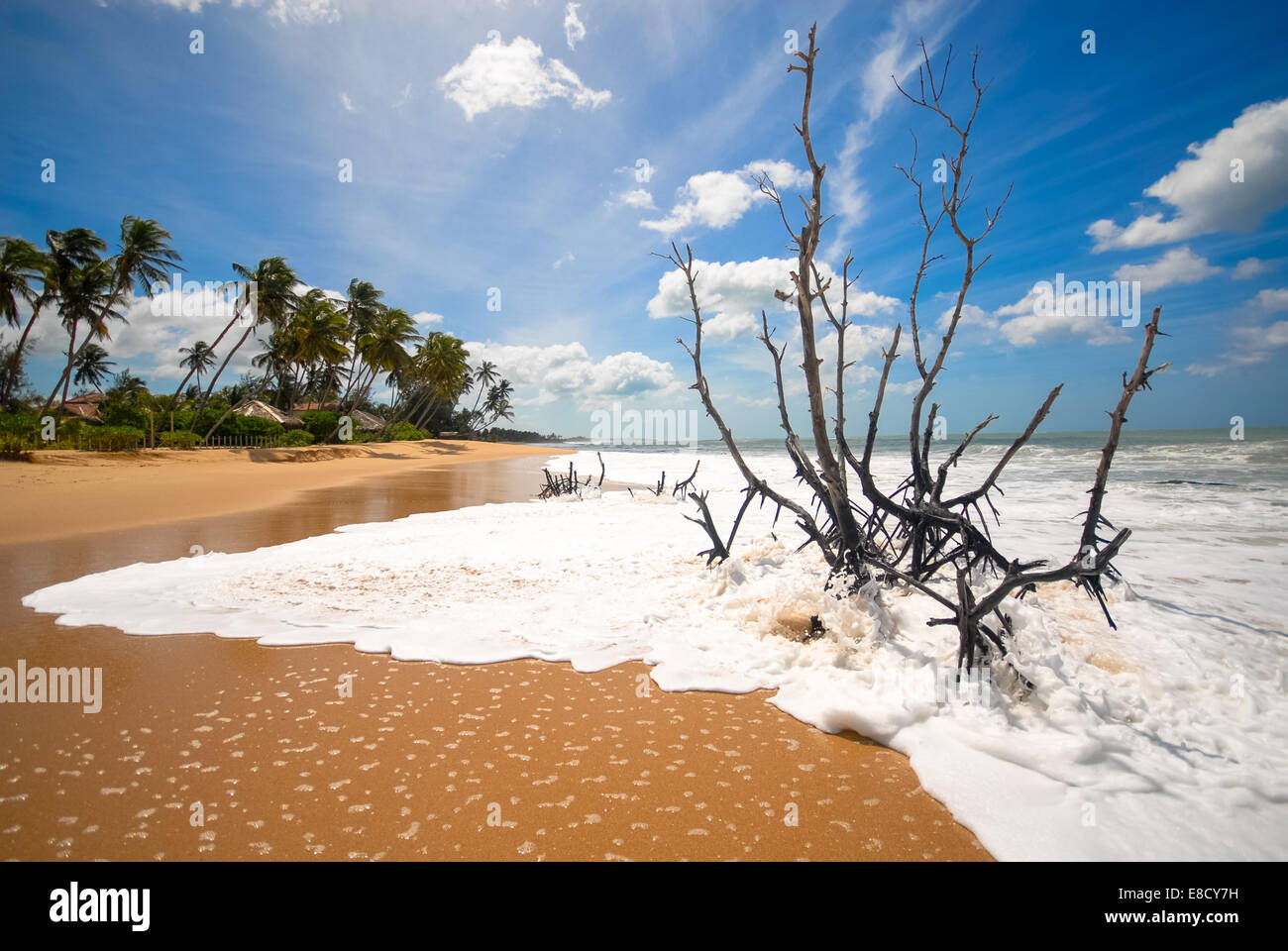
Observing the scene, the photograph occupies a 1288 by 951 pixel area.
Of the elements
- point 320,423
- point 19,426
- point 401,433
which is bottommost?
point 19,426

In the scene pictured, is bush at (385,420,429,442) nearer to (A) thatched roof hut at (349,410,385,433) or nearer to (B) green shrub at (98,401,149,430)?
(A) thatched roof hut at (349,410,385,433)

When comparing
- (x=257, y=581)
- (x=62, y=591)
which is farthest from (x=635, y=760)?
(x=62, y=591)

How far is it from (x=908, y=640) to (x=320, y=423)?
136 feet

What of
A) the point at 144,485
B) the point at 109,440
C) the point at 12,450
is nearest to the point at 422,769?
the point at 144,485

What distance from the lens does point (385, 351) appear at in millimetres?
44406

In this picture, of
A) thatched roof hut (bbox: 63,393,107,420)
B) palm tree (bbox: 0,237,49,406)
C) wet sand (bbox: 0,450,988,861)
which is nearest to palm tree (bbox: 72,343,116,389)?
thatched roof hut (bbox: 63,393,107,420)

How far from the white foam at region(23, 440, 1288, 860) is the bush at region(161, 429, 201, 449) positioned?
974 inches

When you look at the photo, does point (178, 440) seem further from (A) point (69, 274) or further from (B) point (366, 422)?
(B) point (366, 422)

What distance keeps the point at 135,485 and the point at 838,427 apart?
18.9m

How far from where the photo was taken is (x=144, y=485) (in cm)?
1534

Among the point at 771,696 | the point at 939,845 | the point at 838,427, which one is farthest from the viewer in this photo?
the point at 838,427

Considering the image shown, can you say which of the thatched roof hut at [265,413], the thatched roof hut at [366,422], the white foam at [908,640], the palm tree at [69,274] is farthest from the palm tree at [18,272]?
the white foam at [908,640]

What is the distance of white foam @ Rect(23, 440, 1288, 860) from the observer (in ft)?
8.22

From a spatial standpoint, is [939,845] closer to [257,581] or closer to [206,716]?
[206,716]
